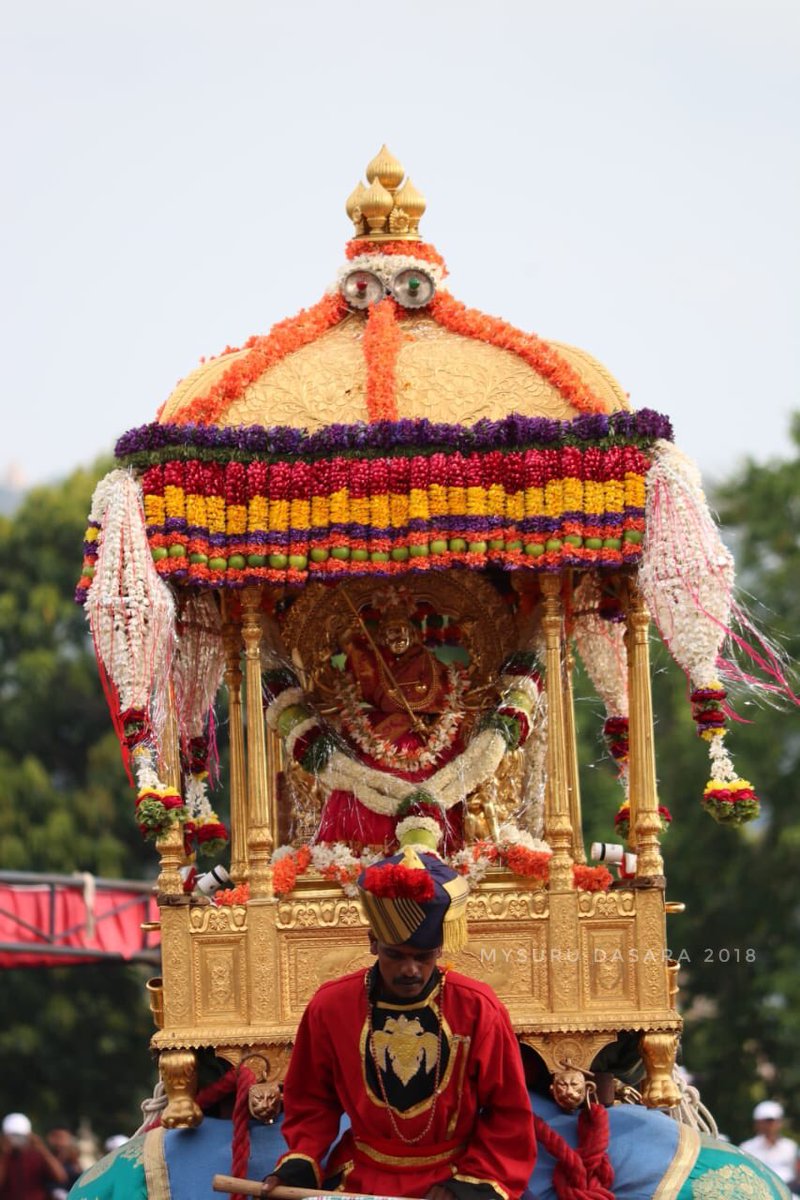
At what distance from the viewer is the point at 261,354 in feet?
40.1

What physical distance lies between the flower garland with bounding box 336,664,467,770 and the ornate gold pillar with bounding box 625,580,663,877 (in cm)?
85

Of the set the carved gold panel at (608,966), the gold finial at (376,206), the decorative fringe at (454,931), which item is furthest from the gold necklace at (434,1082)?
the gold finial at (376,206)

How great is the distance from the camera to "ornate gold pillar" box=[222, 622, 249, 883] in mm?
12711

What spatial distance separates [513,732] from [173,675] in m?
1.56

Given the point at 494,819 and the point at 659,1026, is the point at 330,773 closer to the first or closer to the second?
the point at 494,819

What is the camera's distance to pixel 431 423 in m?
11.8

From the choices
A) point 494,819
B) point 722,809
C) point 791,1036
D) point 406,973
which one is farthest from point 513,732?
point 791,1036

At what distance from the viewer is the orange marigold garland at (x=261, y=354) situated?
39.4ft

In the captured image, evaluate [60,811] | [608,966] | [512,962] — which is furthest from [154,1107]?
[60,811]

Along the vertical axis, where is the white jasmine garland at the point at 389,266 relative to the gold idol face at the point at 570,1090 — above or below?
above

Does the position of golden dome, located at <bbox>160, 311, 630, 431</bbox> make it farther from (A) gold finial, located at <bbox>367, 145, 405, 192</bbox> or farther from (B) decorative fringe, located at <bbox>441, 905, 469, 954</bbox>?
(B) decorative fringe, located at <bbox>441, 905, 469, 954</bbox>

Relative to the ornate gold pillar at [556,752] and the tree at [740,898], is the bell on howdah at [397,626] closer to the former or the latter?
the ornate gold pillar at [556,752]

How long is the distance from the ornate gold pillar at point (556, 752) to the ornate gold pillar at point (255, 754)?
1.22 meters

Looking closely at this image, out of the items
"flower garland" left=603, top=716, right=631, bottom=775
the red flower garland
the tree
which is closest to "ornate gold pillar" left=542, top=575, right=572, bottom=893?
"flower garland" left=603, top=716, right=631, bottom=775
